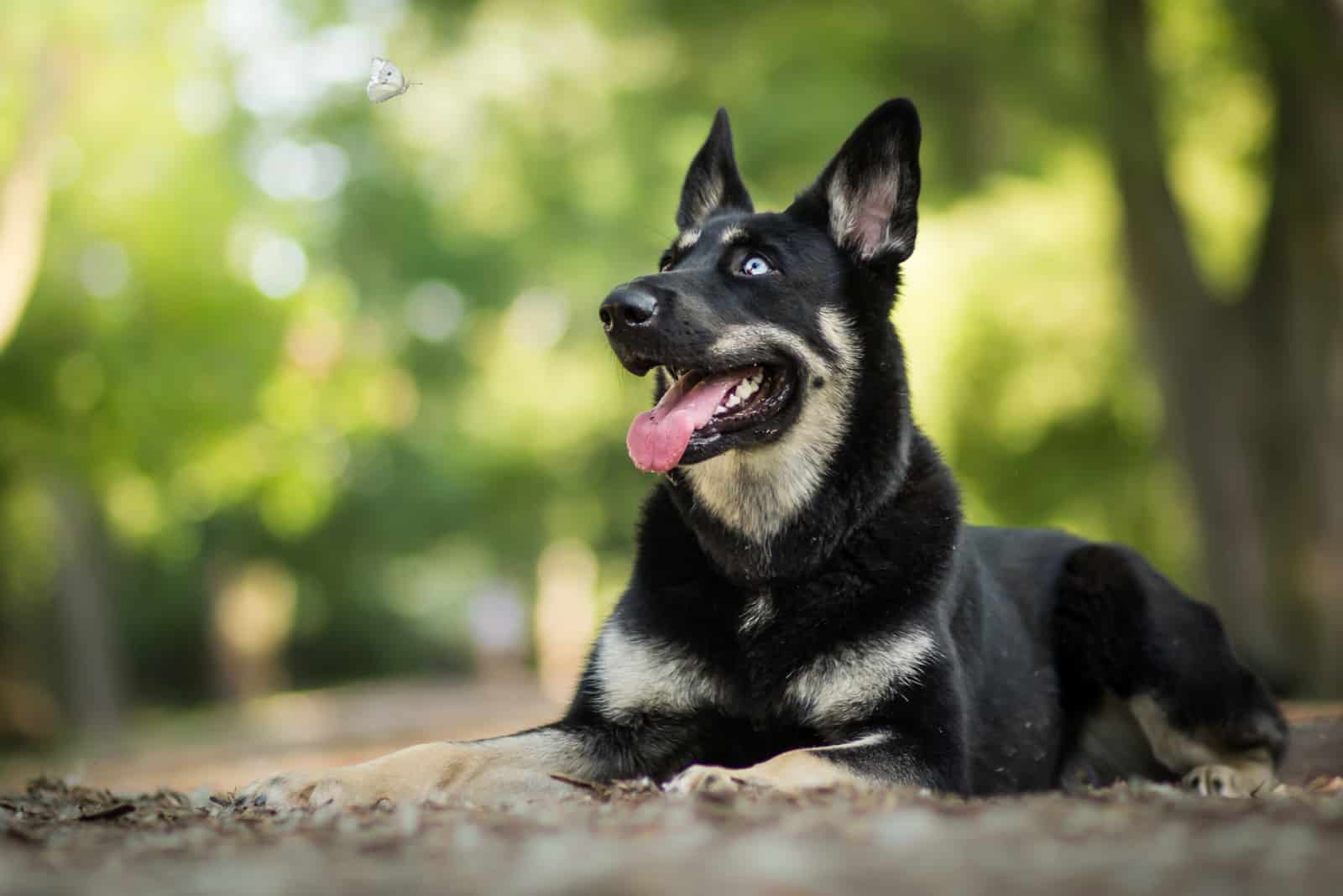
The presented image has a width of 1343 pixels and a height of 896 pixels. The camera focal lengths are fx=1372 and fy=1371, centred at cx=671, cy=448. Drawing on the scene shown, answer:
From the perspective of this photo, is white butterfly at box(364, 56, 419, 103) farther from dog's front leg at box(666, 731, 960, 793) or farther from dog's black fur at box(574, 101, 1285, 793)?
dog's front leg at box(666, 731, 960, 793)

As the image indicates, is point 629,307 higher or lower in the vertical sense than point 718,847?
higher

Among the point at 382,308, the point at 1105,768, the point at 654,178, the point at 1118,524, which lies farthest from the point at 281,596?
the point at 1105,768

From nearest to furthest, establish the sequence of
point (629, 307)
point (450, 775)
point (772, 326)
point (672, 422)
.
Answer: point (450, 775), point (629, 307), point (672, 422), point (772, 326)

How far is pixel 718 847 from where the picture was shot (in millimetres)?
3125

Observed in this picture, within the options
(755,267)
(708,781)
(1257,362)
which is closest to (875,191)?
(755,267)

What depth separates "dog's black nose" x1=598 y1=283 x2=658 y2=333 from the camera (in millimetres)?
5129

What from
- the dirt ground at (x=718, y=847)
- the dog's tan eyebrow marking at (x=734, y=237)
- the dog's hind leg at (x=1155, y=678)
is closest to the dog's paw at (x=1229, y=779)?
the dog's hind leg at (x=1155, y=678)

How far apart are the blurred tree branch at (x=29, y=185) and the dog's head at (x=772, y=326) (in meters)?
9.41

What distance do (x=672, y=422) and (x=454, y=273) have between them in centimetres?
2281

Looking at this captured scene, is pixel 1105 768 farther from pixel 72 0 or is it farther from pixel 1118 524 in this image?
pixel 1118 524

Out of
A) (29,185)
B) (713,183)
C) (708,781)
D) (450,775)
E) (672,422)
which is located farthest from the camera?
(29,185)

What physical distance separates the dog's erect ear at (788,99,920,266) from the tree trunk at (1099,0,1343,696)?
9240 millimetres

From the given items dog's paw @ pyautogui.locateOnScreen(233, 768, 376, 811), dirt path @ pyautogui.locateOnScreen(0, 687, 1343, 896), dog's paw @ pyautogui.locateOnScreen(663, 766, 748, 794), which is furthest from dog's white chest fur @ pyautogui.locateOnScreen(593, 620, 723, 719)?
dog's paw @ pyautogui.locateOnScreen(233, 768, 376, 811)

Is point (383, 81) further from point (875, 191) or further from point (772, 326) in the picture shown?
point (875, 191)
